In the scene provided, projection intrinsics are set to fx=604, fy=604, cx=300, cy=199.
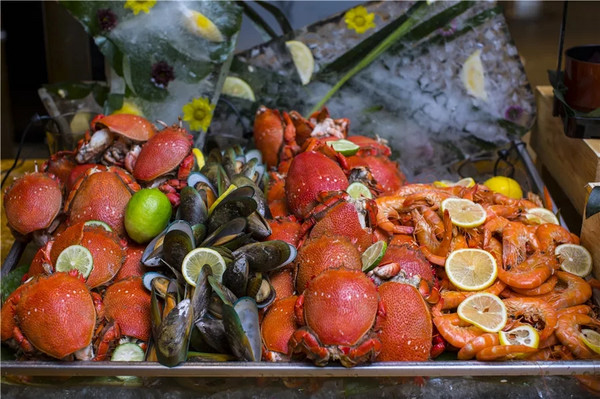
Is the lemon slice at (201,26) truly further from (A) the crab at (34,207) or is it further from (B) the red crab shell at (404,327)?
(B) the red crab shell at (404,327)

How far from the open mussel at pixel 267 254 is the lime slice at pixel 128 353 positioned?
37cm

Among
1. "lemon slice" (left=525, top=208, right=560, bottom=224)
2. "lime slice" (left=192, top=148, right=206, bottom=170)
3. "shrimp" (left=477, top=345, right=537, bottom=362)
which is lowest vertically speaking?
"lemon slice" (left=525, top=208, right=560, bottom=224)

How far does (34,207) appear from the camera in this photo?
6.86 ft

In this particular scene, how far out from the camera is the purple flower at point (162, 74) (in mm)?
2830

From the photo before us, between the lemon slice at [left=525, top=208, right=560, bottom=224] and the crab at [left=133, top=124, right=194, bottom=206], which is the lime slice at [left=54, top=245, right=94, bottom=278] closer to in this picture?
the crab at [left=133, top=124, right=194, bottom=206]

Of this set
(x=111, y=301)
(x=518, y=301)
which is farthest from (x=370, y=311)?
(x=111, y=301)

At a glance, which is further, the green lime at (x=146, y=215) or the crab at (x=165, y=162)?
the crab at (x=165, y=162)

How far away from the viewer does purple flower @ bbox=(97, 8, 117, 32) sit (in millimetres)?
2736

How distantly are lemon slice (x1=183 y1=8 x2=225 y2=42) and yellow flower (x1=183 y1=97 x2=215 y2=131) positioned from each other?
0.96ft

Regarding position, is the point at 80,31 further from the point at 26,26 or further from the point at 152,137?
the point at 152,137

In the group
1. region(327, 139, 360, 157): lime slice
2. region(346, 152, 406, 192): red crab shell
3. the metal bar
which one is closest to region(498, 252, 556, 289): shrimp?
the metal bar

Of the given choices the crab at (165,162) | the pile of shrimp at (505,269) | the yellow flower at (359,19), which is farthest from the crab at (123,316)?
the yellow flower at (359,19)

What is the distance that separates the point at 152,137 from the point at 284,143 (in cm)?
63

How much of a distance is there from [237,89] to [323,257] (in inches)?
60.0
